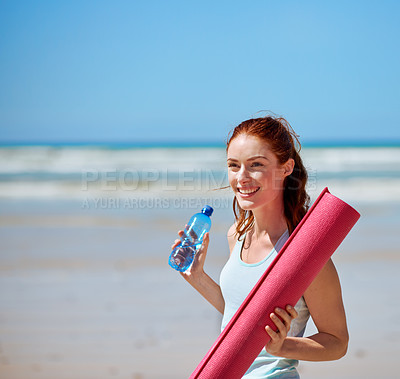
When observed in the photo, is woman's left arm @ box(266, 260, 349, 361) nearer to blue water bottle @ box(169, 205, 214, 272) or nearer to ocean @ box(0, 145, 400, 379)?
blue water bottle @ box(169, 205, 214, 272)

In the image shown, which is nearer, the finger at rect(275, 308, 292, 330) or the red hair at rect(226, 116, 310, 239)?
the finger at rect(275, 308, 292, 330)

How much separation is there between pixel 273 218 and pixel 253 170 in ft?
0.86

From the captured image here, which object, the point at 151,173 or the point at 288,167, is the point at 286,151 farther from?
the point at 151,173

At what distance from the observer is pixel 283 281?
1558mm

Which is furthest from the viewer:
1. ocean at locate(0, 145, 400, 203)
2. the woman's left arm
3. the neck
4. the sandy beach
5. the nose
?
ocean at locate(0, 145, 400, 203)

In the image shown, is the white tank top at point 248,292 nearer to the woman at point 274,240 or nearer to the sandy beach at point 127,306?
the woman at point 274,240

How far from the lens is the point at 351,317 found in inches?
218

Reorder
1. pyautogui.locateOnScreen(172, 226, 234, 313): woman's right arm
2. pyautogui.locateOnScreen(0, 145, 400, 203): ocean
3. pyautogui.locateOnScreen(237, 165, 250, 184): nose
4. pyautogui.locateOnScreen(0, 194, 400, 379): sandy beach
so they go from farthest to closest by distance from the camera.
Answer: pyautogui.locateOnScreen(0, 145, 400, 203): ocean → pyautogui.locateOnScreen(0, 194, 400, 379): sandy beach → pyautogui.locateOnScreen(172, 226, 234, 313): woman's right arm → pyautogui.locateOnScreen(237, 165, 250, 184): nose

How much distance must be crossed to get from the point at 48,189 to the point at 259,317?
14.9m

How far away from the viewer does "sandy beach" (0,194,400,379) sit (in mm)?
4688

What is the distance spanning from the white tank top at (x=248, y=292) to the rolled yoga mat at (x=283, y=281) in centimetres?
45

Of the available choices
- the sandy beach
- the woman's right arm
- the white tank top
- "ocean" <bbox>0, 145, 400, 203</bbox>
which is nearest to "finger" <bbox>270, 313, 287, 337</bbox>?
the white tank top

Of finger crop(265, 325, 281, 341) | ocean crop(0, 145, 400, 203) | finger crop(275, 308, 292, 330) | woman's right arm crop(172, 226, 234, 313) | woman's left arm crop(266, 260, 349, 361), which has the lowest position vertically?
ocean crop(0, 145, 400, 203)

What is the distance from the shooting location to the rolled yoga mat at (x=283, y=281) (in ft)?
5.08
